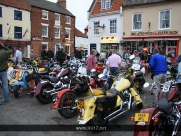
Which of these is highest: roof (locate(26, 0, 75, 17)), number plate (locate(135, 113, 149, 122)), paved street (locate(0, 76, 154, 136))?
roof (locate(26, 0, 75, 17))

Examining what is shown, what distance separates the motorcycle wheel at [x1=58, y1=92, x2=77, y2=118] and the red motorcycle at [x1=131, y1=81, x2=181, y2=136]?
2.21 metres

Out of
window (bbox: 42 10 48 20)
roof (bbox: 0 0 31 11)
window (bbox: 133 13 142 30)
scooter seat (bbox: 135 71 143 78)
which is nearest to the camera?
scooter seat (bbox: 135 71 143 78)

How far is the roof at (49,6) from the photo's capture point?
2758cm

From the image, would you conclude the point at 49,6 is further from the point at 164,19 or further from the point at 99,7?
the point at 164,19

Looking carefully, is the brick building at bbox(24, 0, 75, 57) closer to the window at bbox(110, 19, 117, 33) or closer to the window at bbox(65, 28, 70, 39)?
the window at bbox(65, 28, 70, 39)

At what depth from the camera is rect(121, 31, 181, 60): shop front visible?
53.7 ft

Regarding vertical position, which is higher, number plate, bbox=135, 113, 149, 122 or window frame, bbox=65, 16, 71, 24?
window frame, bbox=65, 16, 71, 24

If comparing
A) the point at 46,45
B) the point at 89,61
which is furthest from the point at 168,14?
the point at 46,45

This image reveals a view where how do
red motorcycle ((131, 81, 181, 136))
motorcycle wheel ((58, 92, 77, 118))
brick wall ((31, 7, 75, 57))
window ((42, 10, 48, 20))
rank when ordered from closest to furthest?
red motorcycle ((131, 81, 181, 136)) < motorcycle wheel ((58, 92, 77, 118)) < brick wall ((31, 7, 75, 57)) < window ((42, 10, 48, 20))

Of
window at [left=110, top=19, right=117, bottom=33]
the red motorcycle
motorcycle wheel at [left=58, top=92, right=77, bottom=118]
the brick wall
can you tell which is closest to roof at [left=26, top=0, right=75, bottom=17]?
the brick wall

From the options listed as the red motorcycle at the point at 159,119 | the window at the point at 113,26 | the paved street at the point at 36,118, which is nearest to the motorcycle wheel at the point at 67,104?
the paved street at the point at 36,118

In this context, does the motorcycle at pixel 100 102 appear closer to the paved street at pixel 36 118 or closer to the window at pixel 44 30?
the paved street at pixel 36 118

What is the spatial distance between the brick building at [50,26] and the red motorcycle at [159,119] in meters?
25.0

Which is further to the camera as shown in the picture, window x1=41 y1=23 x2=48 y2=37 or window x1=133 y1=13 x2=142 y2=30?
window x1=41 y1=23 x2=48 y2=37
